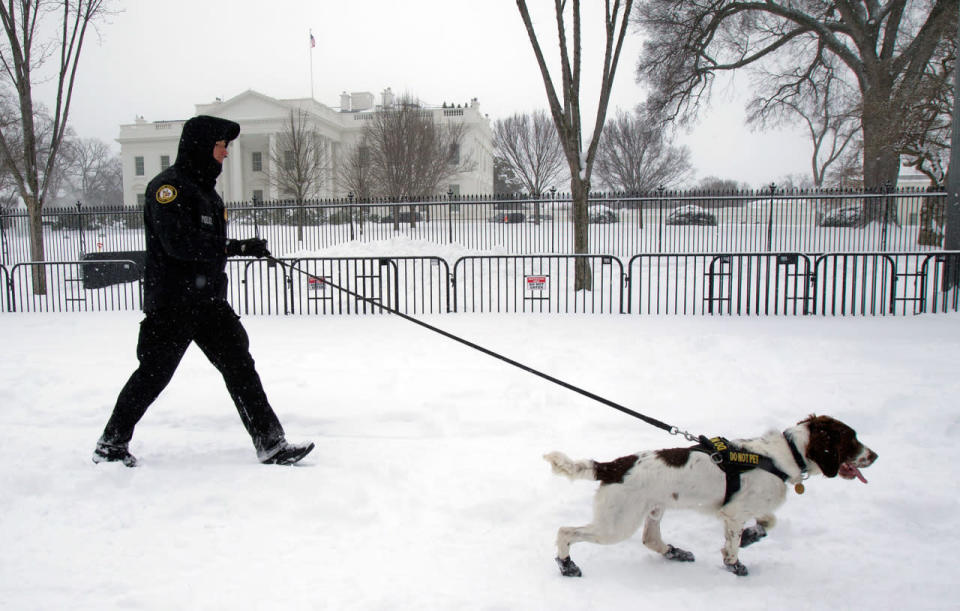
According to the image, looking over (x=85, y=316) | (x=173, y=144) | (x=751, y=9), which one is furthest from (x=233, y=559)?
(x=173, y=144)

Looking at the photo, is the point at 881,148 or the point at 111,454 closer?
the point at 111,454

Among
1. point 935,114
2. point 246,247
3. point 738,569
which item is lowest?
point 738,569

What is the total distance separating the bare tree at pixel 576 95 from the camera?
39.1 feet

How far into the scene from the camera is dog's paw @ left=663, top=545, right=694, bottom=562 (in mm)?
2852

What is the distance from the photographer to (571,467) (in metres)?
2.56

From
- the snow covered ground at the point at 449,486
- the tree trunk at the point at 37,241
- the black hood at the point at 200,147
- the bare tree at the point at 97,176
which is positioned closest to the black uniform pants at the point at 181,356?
the snow covered ground at the point at 449,486

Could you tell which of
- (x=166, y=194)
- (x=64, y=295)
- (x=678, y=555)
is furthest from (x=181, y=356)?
(x=64, y=295)

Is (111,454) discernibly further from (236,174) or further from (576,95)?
(236,174)

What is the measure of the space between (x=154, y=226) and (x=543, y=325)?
18.8 feet

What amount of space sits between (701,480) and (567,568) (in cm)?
72

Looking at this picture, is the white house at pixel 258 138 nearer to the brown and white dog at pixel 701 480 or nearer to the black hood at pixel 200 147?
the black hood at pixel 200 147

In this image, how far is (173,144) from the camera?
5284 cm

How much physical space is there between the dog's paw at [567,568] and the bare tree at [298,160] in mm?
29397

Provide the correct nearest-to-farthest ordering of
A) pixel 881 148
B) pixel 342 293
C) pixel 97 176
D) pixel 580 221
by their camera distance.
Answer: pixel 342 293 → pixel 580 221 → pixel 881 148 → pixel 97 176
